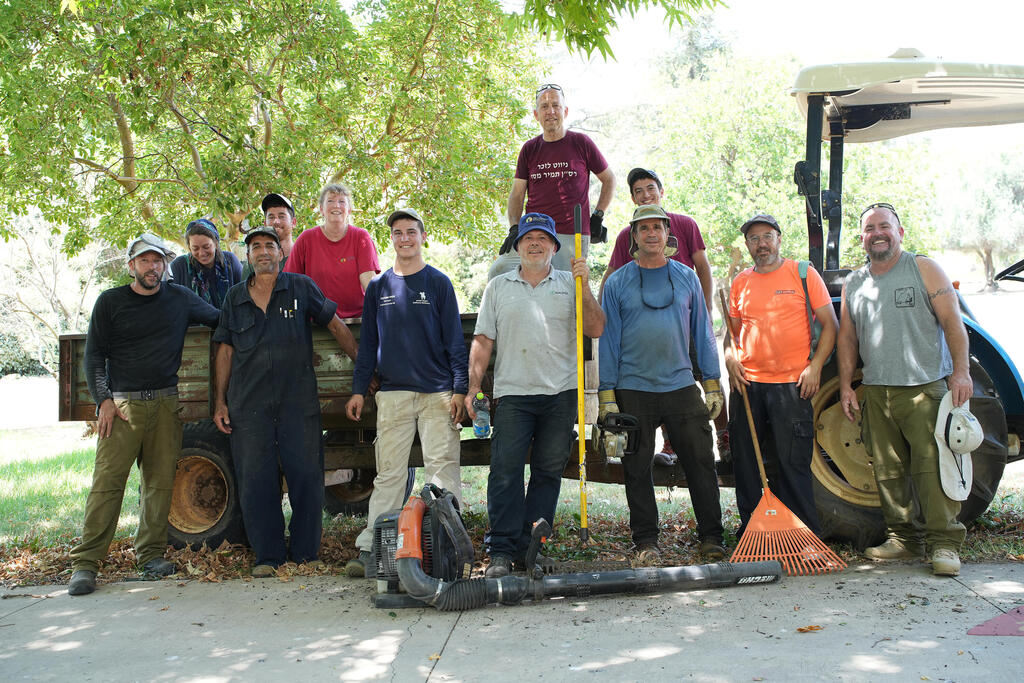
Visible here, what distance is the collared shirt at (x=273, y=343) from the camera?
5.28 m

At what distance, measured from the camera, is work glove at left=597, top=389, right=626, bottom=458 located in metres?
4.79

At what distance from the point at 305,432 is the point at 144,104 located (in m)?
5.48

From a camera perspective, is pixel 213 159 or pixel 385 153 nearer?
pixel 213 159

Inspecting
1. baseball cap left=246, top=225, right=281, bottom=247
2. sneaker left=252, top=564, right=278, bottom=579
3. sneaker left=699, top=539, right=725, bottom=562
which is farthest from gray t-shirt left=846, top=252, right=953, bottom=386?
sneaker left=252, top=564, right=278, bottom=579

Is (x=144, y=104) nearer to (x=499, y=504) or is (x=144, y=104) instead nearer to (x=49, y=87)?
(x=49, y=87)

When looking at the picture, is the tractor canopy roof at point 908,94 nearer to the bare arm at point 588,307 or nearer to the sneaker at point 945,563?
the bare arm at point 588,307

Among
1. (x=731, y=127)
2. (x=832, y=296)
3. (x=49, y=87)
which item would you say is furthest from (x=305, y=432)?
(x=731, y=127)

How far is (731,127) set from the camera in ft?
77.0

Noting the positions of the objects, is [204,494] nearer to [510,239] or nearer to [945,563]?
[510,239]

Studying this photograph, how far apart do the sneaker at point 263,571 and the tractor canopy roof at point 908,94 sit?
4355 millimetres

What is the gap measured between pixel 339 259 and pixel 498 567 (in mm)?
2358

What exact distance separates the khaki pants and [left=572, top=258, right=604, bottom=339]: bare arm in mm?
928

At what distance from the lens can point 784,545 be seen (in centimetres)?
491

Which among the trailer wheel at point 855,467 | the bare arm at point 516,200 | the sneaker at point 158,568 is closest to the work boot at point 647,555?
the trailer wheel at point 855,467
